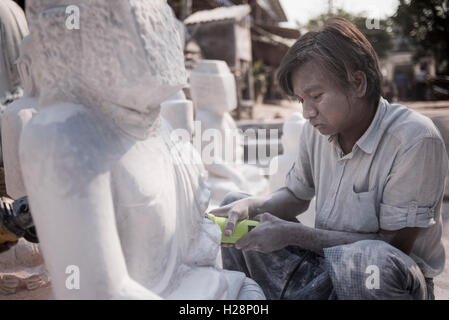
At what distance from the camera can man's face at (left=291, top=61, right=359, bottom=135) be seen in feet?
5.41

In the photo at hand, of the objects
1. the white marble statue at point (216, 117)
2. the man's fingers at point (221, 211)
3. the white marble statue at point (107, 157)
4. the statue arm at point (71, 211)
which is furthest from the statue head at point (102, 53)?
the white marble statue at point (216, 117)

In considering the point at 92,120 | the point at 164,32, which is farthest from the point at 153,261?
the point at 164,32

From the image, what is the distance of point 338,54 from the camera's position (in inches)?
64.5

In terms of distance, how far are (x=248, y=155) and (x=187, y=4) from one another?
18.0 ft

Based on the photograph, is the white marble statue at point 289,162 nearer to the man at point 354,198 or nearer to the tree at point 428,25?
the man at point 354,198

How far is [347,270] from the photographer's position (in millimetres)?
1431

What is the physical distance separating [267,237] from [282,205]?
0.55 m

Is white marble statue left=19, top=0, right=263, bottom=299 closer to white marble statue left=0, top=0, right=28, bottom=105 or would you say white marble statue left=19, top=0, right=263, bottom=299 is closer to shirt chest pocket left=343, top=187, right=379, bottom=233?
shirt chest pocket left=343, top=187, right=379, bottom=233

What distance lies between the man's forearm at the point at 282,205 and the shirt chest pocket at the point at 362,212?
416 mm

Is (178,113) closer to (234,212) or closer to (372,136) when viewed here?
(234,212)

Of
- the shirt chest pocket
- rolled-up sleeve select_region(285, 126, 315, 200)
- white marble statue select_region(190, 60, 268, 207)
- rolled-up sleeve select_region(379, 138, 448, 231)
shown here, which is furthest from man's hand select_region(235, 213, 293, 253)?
white marble statue select_region(190, 60, 268, 207)

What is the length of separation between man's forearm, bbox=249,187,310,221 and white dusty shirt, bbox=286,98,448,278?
202 mm

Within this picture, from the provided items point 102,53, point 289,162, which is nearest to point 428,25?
point 289,162
